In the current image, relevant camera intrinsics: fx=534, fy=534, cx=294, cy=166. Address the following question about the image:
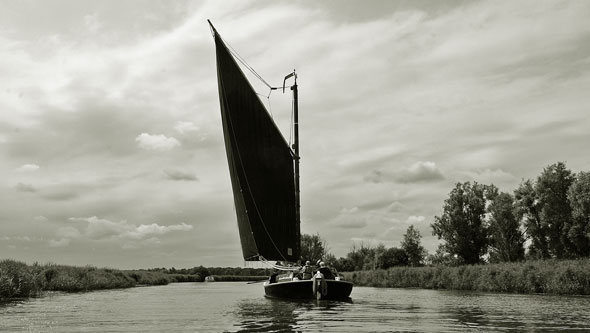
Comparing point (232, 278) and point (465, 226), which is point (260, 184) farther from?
point (232, 278)

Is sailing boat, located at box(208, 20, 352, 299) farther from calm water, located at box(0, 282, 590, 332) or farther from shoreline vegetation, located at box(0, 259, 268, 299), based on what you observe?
shoreline vegetation, located at box(0, 259, 268, 299)

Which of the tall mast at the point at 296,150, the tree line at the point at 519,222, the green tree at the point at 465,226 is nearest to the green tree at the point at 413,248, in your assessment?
the tree line at the point at 519,222

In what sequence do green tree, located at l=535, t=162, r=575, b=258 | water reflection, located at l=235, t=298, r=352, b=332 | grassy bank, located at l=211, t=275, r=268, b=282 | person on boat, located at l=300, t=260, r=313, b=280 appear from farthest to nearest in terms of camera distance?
grassy bank, located at l=211, t=275, r=268, b=282
green tree, located at l=535, t=162, r=575, b=258
person on boat, located at l=300, t=260, r=313, b=280
water reflection, located at l=235, t=298, r=352, b=332

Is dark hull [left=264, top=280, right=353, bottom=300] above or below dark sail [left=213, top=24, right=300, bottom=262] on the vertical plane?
below

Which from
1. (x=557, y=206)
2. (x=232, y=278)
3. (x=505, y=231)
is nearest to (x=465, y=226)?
(x=505, y=231)

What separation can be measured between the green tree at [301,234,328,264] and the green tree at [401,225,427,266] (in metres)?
13.7

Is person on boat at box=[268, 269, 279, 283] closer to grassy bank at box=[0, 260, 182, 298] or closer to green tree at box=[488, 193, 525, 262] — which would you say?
grassy bank at box=[0, 260, 182, 298]

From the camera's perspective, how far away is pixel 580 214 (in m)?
58.8

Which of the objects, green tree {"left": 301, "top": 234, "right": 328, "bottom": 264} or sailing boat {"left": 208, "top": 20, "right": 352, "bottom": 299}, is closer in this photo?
sailing boat {"left": 208, "top": 20, "right": 352, "bottom": 299}

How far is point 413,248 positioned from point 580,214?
112 ft

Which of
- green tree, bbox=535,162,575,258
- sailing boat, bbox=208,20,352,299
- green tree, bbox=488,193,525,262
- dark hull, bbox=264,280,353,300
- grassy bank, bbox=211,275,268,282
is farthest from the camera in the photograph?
grassy bank, bbox=211,275,268,282

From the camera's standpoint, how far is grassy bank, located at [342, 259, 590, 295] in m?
38.8

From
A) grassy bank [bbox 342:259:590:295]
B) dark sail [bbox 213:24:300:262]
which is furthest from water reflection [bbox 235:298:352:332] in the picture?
grassy bank [bbox 342:259:590:295]

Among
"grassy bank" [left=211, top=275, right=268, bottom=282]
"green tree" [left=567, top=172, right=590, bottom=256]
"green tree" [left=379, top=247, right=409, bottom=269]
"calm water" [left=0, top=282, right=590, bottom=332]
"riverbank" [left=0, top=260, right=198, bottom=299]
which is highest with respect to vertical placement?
"green tree" [left=567, top=172, right=590, bottom=256]
